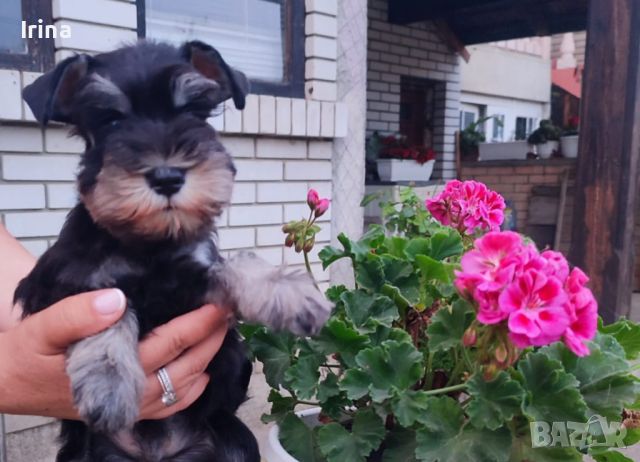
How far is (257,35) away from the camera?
178 inches

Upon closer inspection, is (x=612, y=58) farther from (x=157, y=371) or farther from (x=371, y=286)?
(x=157, y=371)

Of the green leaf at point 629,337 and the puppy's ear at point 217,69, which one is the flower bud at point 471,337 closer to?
the green leaf at point 629,337

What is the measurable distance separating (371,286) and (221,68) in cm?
95

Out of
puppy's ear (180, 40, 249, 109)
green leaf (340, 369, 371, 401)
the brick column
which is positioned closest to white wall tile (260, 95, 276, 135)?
the brick column

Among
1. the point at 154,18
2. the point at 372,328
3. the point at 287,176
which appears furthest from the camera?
the point at 287,176

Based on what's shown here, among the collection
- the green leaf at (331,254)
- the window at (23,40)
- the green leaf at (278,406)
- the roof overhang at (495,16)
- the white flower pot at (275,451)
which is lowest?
the white flower pot at (275,451)

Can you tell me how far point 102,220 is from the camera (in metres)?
1.60

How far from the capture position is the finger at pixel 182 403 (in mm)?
1759

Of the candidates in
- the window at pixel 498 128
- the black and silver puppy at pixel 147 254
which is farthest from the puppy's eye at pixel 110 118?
the window at pixel 498 128

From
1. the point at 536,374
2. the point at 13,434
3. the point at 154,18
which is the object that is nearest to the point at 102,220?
the point at 536,374

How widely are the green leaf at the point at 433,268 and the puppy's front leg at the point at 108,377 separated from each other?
0.86 m

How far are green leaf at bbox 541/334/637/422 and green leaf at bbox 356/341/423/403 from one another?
0.31 m

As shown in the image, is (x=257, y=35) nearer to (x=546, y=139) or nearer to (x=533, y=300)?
(x=533, y=300)

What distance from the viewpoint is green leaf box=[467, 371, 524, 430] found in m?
1.27
